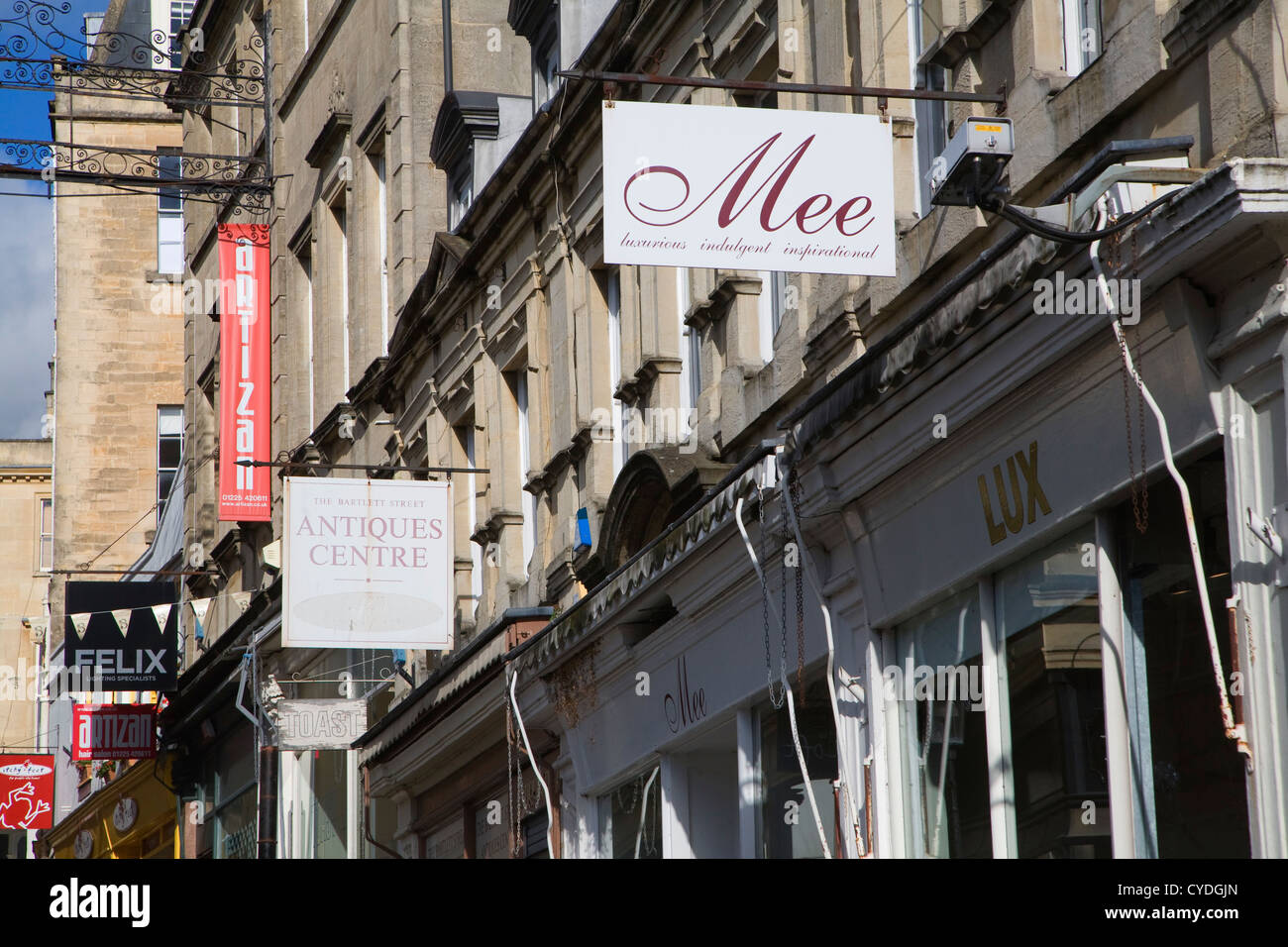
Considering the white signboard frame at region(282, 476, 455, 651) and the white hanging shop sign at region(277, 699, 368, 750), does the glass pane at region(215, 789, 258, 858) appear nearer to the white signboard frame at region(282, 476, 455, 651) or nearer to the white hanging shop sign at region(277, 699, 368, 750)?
the white hanging shop sign at region(277, 699, 368, 750)

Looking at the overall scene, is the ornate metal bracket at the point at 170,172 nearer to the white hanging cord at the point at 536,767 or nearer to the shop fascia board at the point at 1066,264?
the white hanging cord at the point at 536,767

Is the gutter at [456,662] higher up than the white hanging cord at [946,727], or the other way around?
the gutter at [456,662]

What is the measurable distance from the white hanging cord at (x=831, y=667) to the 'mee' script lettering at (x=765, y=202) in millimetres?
1897

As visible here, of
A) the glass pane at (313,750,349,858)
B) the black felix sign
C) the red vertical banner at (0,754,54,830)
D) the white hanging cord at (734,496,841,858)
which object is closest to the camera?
the white hanging cord at (734,496,841,858)

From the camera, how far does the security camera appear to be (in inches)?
361

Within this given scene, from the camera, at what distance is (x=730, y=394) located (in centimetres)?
1521

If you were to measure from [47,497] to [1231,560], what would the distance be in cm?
6098

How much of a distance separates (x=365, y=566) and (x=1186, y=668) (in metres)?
11.4

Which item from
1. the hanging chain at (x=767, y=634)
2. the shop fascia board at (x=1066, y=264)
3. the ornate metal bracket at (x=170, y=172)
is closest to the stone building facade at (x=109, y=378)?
the ornate metal bracket at (x=170, y=172)

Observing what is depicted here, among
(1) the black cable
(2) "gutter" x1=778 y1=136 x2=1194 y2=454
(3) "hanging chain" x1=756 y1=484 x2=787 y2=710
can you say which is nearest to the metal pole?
(3) "hanging chain" x1=756 y1=484 x2=787 y2=710

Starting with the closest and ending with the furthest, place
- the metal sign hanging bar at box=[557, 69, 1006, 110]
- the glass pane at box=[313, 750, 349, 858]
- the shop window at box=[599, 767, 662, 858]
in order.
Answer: the metal sign hanging bar at box=[557, 69, 1006, 110] < the shop window at box=[599, 767, 662, 858] < the glass pane at box=[313, 750, 349, 858]

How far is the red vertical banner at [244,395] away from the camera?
3127cm

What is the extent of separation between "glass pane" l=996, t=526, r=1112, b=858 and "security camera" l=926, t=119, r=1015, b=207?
165cm
